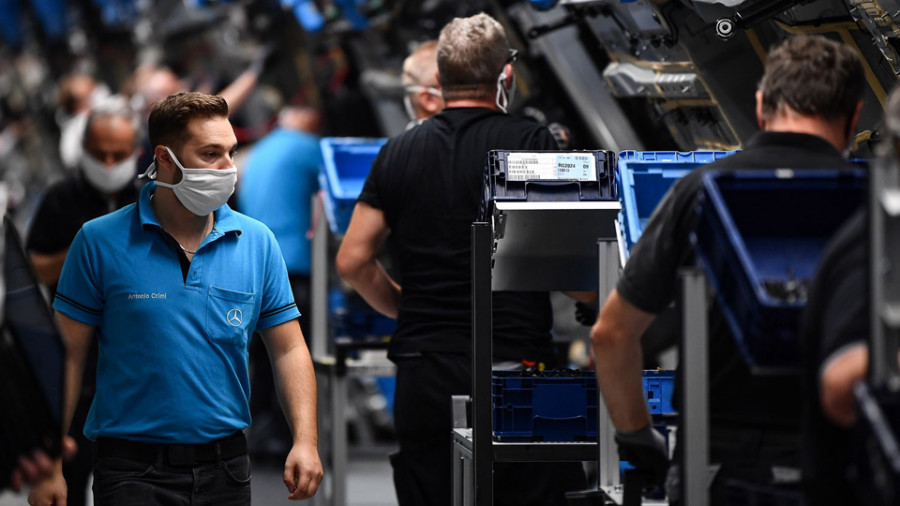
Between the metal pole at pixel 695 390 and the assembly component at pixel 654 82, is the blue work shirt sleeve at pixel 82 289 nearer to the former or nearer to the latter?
the metal pole at pixel 695 390

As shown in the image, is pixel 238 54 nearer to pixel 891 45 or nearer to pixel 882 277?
pixel 891 45

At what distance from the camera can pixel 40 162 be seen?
15.9 meters

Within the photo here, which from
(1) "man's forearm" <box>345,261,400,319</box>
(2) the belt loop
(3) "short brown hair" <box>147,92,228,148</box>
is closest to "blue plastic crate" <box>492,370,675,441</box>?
(1) "man's forearm" <box>345,261,400,319</box>

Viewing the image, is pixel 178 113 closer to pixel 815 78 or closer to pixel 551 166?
pixel 551 166

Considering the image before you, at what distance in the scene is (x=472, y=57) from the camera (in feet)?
14.3

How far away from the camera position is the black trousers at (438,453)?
4328 millimetres

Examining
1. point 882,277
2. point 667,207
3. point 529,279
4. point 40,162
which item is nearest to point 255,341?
point 529,279

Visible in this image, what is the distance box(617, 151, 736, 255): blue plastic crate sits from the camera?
152 inches

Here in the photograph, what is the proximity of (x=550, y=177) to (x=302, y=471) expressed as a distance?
39.5 inches

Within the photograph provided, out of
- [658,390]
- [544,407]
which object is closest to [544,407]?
[544,407]

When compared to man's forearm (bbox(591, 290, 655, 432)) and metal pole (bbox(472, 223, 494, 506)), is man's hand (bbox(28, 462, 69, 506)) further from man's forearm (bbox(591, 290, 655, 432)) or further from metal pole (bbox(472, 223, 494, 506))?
man's forearm (bbox(591, 290, 655, 432))

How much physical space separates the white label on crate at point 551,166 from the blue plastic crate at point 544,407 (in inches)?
21.2

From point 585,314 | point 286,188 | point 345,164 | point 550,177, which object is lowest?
point 585,314

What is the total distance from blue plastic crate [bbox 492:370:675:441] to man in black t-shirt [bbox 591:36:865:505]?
2.95 feet
